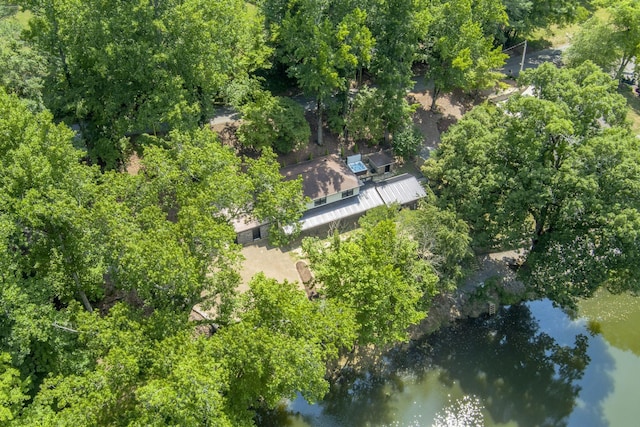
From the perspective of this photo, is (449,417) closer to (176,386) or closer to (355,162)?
(176,386)

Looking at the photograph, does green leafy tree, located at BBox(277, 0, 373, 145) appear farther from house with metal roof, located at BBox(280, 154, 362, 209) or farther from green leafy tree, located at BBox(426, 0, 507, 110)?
green leafy tree, located at BBox(426, 0, 507, 110)

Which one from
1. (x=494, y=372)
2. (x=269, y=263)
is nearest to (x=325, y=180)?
(x=269, y=263)

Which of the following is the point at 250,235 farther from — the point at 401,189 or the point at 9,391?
the point at 9,391

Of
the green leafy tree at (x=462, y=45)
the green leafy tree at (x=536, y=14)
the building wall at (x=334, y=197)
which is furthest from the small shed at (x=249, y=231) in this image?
the green leafy tree at (x=536, y=14)

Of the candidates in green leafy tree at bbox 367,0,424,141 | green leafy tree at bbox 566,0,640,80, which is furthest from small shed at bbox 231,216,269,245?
green leafy tree at bbox 566,0,640,80

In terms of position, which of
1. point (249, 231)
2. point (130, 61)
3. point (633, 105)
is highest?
point (130, 61)

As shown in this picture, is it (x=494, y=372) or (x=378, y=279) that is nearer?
(x=378, y=279)
